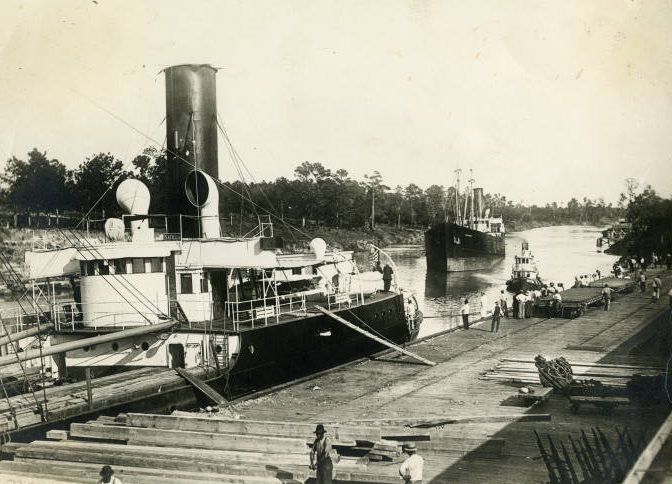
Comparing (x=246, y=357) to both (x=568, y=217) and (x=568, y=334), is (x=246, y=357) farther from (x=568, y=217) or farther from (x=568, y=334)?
(x=568, y=217)

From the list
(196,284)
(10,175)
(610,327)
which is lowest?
(610,327)

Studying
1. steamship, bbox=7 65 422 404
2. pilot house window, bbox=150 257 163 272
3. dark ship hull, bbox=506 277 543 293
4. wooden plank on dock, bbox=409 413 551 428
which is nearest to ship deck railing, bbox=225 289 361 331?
steamship, bbox=7 65 422 404

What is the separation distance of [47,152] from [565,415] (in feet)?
171

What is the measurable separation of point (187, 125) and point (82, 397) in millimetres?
9411

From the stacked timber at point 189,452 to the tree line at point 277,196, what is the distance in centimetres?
715

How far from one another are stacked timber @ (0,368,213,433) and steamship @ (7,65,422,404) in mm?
919

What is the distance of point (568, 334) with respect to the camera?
22.4 meters

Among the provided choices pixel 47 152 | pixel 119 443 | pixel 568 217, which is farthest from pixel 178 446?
pixel 568 217

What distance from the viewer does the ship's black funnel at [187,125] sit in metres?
18.9

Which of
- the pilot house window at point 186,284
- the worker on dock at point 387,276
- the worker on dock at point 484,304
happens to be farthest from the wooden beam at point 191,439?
the worker on dock at point 484,304

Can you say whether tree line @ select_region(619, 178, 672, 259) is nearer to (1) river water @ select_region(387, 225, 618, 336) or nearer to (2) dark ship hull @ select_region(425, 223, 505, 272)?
(1) river water @ select_region(387, 225, 618, 336)

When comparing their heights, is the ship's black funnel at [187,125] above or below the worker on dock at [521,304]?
above

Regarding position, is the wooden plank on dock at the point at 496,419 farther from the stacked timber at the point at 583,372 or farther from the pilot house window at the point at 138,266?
the pilot house window at the point at 138,266

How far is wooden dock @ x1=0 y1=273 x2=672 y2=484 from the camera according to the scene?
30.3 feet
